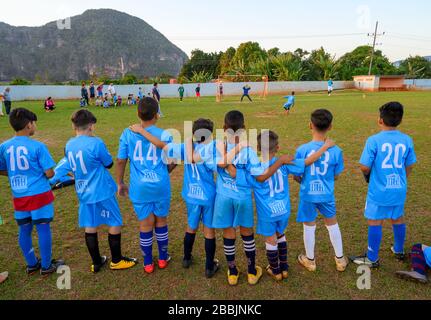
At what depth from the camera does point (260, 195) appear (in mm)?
3061

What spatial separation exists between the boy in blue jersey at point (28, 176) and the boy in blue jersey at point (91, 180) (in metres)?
0.24

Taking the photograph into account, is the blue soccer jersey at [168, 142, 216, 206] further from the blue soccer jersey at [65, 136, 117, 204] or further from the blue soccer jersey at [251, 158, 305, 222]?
the blue soccer jersey at [65, 136, 117, 204]

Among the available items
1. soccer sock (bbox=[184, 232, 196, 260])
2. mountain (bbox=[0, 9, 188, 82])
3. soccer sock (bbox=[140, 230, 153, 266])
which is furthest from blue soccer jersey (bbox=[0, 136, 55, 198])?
mountain (bbox=[0, 9, 188, 82])

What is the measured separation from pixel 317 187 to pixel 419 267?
48.6 inches

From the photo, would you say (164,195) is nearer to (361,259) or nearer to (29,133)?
(29,133)

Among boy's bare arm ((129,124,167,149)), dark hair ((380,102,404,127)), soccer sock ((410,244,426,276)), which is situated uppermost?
dark hair ((380,102,404,127))

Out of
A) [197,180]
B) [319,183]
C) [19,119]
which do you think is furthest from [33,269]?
[319,183]

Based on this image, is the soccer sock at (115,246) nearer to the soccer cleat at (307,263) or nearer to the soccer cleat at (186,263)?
the soccer cleat at (186,263)

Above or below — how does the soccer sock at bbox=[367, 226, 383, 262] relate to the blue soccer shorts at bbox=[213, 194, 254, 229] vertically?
below

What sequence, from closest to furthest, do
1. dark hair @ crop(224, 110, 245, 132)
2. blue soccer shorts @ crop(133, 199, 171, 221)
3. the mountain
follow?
dark hair @ crop(224, 110, 245, 132) < blue soccer shorts @ crop(133, 199, 171, 221) < the mountain

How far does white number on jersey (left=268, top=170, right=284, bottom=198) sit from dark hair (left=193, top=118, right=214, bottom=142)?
29.0 inches

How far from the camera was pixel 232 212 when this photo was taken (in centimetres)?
305

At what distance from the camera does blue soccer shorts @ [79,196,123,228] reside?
3273mm

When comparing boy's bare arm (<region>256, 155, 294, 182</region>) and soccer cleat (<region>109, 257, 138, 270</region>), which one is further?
soccer cleat (<region>109, 257, 138, 270</region>)
